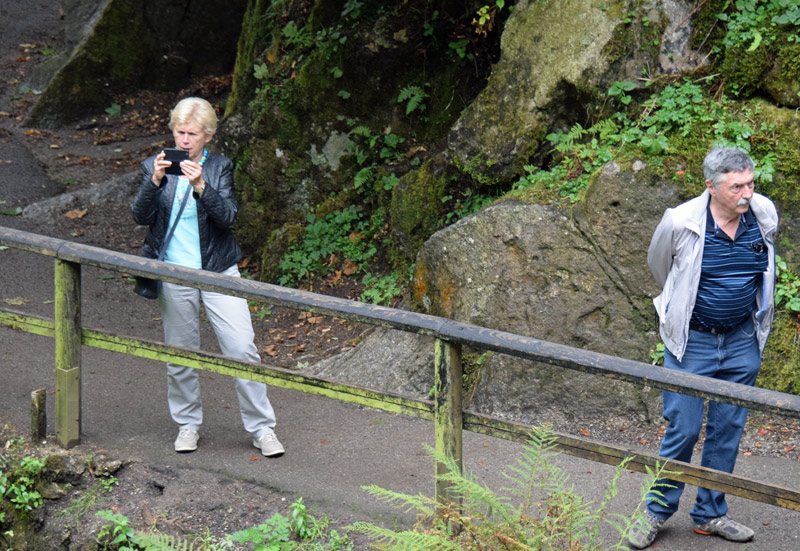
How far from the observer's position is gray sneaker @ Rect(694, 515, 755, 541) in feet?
12.9

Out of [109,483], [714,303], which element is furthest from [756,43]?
[109,483]

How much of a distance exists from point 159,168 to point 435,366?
1839mm

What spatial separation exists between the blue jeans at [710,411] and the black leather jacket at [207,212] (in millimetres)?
2322

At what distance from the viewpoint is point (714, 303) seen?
383 centimetres

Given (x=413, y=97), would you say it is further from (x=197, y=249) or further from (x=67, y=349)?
(x=67, y=349)

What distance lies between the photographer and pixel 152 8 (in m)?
14.7

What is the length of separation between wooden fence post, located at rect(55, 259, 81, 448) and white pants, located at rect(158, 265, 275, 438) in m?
0.45

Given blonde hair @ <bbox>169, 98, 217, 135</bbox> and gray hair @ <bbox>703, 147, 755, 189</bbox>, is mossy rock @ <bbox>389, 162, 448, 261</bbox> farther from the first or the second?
gray hair @ <bbox>703, 147, 755, 189</bbox>

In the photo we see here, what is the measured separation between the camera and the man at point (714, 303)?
12.6ft

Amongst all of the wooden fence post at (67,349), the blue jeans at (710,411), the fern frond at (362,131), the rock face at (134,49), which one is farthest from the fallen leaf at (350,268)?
the rock face at (134,49)

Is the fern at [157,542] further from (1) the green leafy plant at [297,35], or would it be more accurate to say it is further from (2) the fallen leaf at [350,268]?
(1) the green leafy plant at [297,35]

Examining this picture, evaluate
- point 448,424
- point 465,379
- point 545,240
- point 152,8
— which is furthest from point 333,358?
point 152,8

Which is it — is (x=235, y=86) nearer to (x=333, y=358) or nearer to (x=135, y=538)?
(x=333, y=358)

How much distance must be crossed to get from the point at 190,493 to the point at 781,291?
13.0ft
